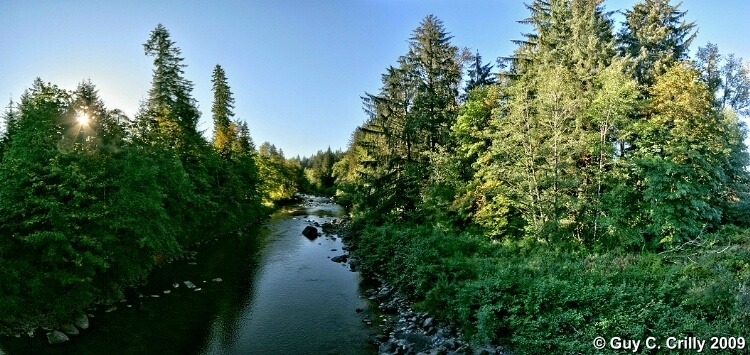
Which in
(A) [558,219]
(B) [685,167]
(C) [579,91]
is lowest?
(A) [558,219]

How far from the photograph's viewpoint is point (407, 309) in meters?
17.1

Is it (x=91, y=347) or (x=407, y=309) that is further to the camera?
(x=407, y=309)

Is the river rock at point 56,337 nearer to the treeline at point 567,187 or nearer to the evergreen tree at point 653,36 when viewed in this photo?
the treeline at point 567,187

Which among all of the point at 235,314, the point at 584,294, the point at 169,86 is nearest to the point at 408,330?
the point at 584,294

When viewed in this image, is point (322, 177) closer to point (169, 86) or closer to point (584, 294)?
point (169, 86)

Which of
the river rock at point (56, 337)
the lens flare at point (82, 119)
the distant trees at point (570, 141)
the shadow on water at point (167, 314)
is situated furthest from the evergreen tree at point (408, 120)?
the river rock at point (56, 337)

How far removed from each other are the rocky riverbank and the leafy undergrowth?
19.1 inches

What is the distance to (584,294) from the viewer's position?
12.1 metres

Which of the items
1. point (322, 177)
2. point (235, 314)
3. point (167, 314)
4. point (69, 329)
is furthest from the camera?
point (322, 177)

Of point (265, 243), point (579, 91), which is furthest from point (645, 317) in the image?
point (265, 243)

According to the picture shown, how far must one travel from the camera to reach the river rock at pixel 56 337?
13008mm

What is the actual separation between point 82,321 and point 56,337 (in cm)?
141

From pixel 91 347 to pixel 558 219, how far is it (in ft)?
67.7

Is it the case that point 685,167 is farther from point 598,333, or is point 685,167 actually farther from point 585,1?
point 585,1
